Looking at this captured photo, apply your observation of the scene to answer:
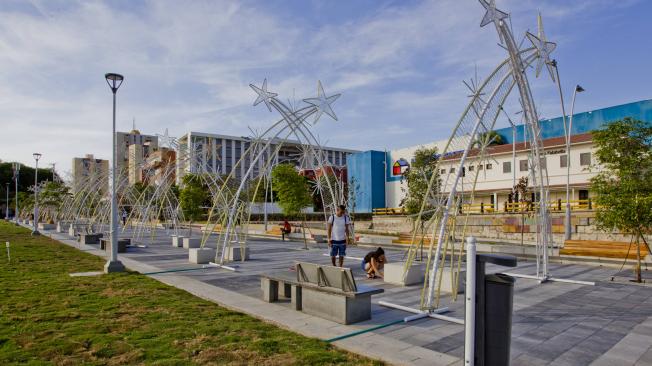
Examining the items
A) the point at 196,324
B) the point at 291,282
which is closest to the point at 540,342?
the point at 291,282

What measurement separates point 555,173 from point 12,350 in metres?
36.1

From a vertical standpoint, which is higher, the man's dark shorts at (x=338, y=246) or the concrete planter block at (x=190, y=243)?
the man's dark shorts at (x=338, y=246)

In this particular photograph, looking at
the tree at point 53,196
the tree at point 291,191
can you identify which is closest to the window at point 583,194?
the tree at point 291,191

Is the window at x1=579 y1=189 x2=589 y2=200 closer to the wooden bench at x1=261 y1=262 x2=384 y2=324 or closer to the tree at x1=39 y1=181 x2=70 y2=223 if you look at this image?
the wooden bench at x1=261 y1=262 x2=384 y2=324

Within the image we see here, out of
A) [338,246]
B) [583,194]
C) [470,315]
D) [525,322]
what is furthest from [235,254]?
[583,194]

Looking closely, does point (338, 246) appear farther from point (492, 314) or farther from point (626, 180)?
point (492, 314)

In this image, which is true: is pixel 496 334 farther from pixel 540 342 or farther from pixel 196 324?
pixel 196 324

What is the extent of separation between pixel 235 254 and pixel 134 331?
368 inches

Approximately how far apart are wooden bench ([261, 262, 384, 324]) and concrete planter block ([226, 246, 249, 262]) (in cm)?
741

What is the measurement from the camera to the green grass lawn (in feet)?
16.9

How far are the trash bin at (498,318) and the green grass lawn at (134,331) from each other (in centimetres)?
218

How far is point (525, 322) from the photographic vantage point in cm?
698

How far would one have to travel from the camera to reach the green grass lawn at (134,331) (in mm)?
5152

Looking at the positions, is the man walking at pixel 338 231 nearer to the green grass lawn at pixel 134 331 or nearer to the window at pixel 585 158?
the green grass lawn at pixel 134 331
